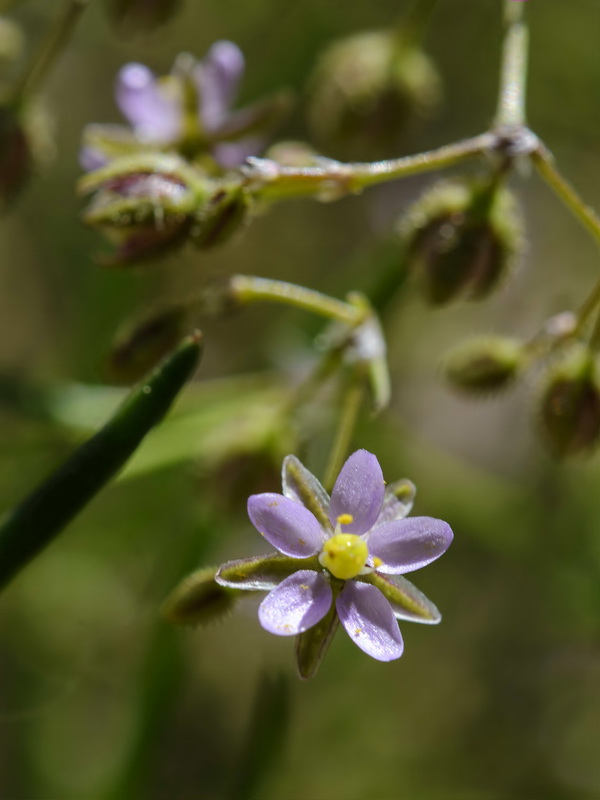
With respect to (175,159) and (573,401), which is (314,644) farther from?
(175,159)

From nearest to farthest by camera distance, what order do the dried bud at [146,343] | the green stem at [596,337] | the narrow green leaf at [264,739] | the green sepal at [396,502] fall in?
1. the green sepal at [396,502]
2. the green stem at [596,337]
3. the dried bud at [146,343]
4. the narrow green leaf at [264,739]

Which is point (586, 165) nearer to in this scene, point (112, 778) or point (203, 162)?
point (203, 162)

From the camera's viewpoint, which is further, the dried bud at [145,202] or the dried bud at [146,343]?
the dried bud at [146,343]

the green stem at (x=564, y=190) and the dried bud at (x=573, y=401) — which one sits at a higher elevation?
the green stem at (x=564, y=190)

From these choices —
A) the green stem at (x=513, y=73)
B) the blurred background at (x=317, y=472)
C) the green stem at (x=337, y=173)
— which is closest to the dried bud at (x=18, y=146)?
the blurred background at (x=317, y=472)

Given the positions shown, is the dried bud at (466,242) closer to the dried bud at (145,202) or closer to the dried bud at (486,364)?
the dried bud at (486,364)

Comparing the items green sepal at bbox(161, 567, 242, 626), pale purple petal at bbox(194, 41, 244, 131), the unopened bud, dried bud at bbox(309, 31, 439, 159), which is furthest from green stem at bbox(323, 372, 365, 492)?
dried bud at bbox(309, 31, 439, 159)

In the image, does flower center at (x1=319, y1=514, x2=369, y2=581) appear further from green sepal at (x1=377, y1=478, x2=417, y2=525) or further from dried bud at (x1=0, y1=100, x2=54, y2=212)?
dried bud at (x1=0, y1=100, x2=54, y2=212)
